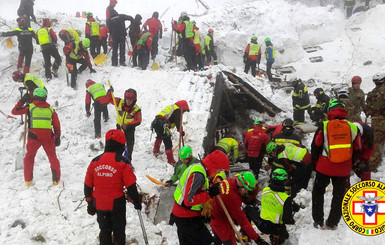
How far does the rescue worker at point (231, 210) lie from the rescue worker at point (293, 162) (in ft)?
4.75

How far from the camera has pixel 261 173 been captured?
25.5 feet

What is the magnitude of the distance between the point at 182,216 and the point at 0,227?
311 cm

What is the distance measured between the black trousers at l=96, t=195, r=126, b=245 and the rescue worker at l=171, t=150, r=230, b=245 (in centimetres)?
70

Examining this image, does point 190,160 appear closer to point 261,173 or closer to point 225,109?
point 261,173

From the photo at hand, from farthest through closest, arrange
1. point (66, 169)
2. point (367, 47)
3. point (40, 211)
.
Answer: point (367, 47) < point (66, 169) < point (40, 211)

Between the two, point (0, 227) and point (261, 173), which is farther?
point (261, 173)

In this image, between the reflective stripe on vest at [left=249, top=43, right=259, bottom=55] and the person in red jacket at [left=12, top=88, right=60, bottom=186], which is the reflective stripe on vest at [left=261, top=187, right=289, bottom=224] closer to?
the person in red jacket at [left=12, top=88, right=60, bottom=186]

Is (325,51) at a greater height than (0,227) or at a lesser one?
greater

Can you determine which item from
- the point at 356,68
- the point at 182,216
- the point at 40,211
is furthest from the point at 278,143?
the point at 356,68

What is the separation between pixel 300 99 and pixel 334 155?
5495 millimetres

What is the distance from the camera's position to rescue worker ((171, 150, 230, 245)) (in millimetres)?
3760

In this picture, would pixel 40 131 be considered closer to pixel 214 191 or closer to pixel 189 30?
pixel 214 191

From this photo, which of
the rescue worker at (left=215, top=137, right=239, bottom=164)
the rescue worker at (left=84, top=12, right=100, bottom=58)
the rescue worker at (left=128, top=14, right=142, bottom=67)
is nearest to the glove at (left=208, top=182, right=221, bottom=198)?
the rescue worker at (left=215, top=137, right=239, bottom=164)

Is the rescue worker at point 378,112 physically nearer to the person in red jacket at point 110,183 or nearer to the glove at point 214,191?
the glove at point 214,191
